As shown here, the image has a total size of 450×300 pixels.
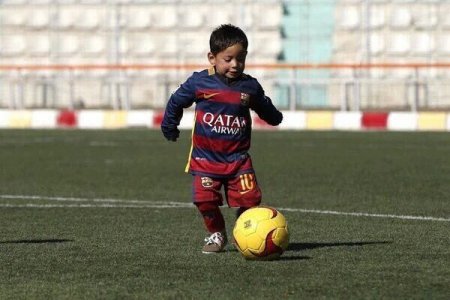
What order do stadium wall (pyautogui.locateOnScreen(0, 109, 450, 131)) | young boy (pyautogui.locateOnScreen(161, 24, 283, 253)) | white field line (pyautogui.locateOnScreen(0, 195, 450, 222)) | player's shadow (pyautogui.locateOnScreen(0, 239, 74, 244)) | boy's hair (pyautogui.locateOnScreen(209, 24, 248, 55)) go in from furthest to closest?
stadium wall (pyautogui.locateOnScreen(0, 109, 450, 131))
white field line (pyautogui.locateOnScreen(0, 195, 450, 222))
player's shadow (pyautogui.locateOnScreen(0, 239, 74, 244))
young boy (pyautogui.locateOnScreen(161, 24, 283, 253))
boy's hair (pyautogui.locateOnScreen(209, 24, 248, 55))

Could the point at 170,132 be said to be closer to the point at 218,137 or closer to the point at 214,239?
the point at 218,137

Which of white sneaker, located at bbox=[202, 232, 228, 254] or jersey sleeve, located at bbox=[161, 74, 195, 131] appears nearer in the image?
white sneaker, located at bbox=[202, 232, 228, 254]

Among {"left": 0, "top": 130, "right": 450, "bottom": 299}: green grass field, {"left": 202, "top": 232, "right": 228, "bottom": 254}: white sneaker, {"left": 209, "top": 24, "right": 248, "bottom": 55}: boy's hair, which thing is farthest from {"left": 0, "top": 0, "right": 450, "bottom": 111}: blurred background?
{"left": 209, "top": 24, "right": 248, "bottom": 55}: boy's hair

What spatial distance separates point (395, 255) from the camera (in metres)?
8.36

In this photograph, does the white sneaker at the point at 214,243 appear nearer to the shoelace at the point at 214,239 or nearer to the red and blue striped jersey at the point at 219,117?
the shoelace at the point at 214,239

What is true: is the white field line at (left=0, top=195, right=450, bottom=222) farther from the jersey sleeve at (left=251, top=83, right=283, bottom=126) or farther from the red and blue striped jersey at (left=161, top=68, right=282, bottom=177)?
the red and blue striped jersey at (left=161, top=68, right=282, bottom=177)

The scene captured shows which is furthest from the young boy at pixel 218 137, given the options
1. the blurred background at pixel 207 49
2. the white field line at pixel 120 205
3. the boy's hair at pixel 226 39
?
the blurred background at pixel 207 49

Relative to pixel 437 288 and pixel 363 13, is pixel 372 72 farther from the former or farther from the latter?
pixel 437 288

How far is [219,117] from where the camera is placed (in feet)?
28.8

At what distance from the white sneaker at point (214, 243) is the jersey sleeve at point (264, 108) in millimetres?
870

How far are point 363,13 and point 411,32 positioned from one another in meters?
2.07

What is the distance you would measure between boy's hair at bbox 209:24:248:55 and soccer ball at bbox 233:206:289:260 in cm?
107

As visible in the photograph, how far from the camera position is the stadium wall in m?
28.5

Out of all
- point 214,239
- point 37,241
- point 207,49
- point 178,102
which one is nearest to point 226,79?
point 178,102
